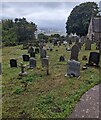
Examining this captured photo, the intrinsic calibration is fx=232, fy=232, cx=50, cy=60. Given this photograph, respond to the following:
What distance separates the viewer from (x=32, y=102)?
28.5 ft

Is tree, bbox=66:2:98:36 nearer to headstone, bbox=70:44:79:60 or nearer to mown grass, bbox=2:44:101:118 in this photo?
headstone, bbox=70:44:79:60

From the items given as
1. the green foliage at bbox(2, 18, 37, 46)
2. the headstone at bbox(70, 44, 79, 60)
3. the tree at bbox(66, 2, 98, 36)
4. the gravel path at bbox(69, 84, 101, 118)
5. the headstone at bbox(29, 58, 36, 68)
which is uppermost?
the tree at bbox(66, 2, 98, 36)

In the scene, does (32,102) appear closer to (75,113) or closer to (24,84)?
(75,113)

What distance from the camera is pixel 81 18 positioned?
55781 millimetres

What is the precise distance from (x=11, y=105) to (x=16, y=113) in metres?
0.77

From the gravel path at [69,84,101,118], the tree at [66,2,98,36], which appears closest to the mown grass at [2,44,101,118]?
the gravel path at [69,84,101,118]

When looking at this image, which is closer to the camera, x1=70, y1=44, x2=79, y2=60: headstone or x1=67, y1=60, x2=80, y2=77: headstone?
x1=67, y1=60, x2=80, y2=77: headstone

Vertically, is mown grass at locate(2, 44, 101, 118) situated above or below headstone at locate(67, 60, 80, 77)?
below

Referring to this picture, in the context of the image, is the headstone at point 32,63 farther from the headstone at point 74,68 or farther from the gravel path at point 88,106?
the gravel path at point 88,106

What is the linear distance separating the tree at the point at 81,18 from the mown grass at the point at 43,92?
131ft

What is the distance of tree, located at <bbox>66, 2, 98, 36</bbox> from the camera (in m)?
53.2

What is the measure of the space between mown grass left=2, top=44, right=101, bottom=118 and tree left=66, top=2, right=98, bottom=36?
3998 centimetres

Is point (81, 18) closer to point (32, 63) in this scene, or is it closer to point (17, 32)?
point (17, 32)

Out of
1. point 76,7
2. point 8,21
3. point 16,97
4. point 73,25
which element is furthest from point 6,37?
point 16,97
